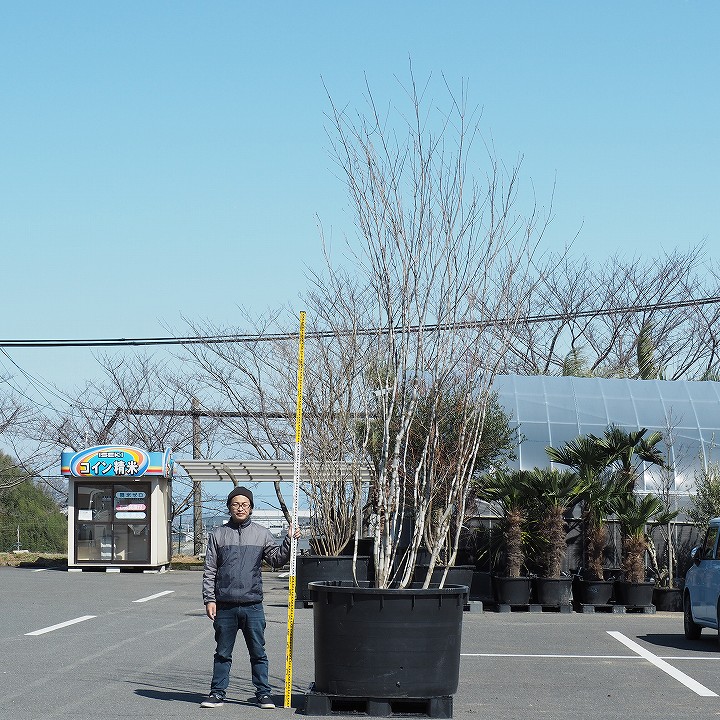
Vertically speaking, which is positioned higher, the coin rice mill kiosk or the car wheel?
the coin rice mill kiosk

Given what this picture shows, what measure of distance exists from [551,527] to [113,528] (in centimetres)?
1476

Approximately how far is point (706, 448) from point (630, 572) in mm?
8439

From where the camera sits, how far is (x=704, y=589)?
15.4 meters

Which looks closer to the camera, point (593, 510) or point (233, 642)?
point (233, 642)

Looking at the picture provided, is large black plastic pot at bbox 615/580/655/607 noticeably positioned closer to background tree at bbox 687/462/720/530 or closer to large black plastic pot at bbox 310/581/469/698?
background tree at bbox 687/462/720/530

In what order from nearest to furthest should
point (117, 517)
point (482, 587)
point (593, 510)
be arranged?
1. point (482, 587)
2. point (593, 510)
3. point (117, 517)

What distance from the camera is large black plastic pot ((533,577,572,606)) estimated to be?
69.4ft

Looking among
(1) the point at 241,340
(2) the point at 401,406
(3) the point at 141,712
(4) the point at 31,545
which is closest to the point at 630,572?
(2) the point at 401,406

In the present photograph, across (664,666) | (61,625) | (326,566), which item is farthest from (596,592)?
(61,625)

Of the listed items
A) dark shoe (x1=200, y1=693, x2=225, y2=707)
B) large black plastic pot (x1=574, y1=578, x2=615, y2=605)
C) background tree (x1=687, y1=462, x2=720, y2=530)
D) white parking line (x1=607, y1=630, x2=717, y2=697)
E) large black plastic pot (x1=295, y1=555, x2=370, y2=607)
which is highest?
background tree (x1=687, y1=462, x2=720, y2=530)

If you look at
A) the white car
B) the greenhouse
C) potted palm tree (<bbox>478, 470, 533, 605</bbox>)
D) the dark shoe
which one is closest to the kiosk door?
the greenhouse

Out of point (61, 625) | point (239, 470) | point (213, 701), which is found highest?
point (239, 470)

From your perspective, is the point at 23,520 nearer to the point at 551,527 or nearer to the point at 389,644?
the point at 551,527

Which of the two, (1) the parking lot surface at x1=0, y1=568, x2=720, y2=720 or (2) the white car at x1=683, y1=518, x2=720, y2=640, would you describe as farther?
(2) the white car at x1=683, y1=518, x2=720, y2=640
